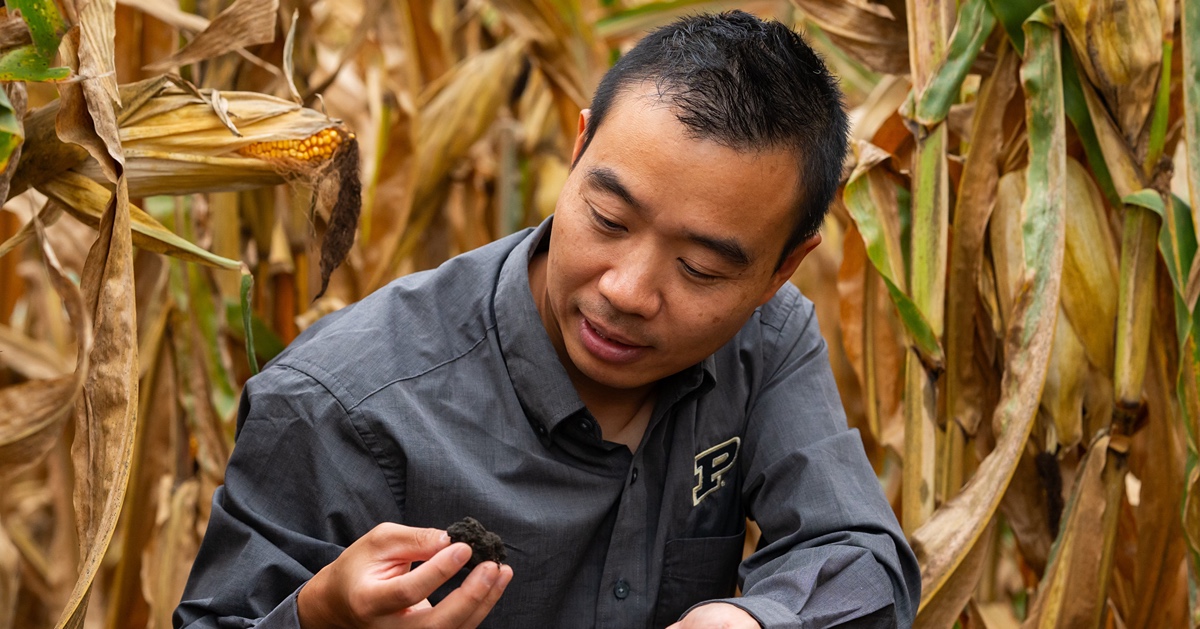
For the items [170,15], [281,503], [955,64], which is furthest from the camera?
[170,15]

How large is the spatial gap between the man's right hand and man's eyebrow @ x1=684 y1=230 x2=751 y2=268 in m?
0.31

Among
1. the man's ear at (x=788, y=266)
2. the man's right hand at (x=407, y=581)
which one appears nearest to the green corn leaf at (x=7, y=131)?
the man's right hand at (x=407, y=581)

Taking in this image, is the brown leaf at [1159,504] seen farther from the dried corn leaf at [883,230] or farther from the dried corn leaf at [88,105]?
the dried corn leaf at [88,105]

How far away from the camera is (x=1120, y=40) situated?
3.84 feet

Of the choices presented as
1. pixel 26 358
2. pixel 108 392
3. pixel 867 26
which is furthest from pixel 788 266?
pixel 26 358

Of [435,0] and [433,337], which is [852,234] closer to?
[433,337]

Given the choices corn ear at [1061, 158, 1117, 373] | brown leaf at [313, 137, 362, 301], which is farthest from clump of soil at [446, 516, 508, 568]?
corn ear at [1061, 158, 1117, 373]

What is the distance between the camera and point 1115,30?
→ 3.84ft

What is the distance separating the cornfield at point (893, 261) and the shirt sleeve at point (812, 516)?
0.11 meters

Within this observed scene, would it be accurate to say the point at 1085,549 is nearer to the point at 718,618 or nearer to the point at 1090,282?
the point at 1090,282

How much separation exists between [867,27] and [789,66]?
1.34 feet

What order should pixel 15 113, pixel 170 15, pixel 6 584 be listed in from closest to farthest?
pixel 15 113 < pixel 170 15 < pixel 6 584

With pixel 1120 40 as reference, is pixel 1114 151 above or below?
below

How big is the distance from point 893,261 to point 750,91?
37cm
